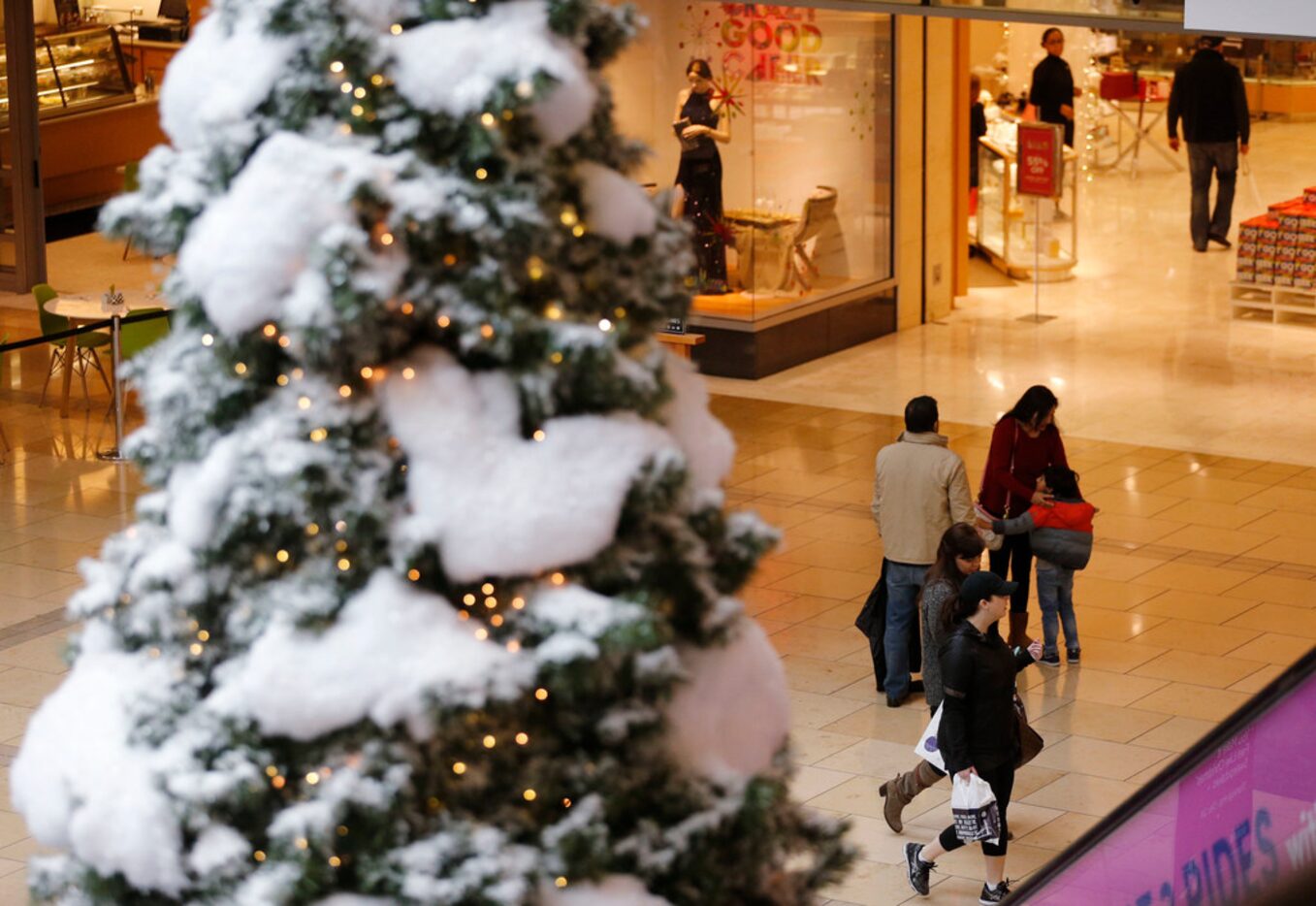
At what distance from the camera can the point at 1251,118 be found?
89.8 feet

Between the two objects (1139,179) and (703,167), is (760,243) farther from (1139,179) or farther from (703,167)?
(1139,179)

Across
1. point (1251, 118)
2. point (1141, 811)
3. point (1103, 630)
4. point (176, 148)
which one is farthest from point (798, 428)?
point (1251, 118)

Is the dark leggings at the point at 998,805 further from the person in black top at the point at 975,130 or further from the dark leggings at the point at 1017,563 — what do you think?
the person in black top at the point at 975,130

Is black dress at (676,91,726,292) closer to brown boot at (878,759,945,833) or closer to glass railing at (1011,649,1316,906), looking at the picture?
brown boot at (878,759,945,833)

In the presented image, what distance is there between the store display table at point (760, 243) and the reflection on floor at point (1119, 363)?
2.41 ft

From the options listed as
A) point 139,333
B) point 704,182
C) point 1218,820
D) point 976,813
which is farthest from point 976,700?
point 704,182

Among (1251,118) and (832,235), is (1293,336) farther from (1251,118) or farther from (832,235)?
Result: (1251,118)

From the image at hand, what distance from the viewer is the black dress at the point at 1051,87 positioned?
20.2 meters

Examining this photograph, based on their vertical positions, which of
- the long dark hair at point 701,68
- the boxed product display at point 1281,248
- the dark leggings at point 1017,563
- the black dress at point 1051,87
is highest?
the long dark hair at point 701,68

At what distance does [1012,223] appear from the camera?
1866cm

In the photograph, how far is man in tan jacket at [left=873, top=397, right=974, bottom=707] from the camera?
892 centimetres

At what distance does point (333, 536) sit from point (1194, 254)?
1723 centimetres

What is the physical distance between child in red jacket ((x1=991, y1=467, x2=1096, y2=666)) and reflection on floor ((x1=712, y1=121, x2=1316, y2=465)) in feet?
13.2

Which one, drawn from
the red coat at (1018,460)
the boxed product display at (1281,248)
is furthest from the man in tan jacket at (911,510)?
the boxed product display at (1281,248)
